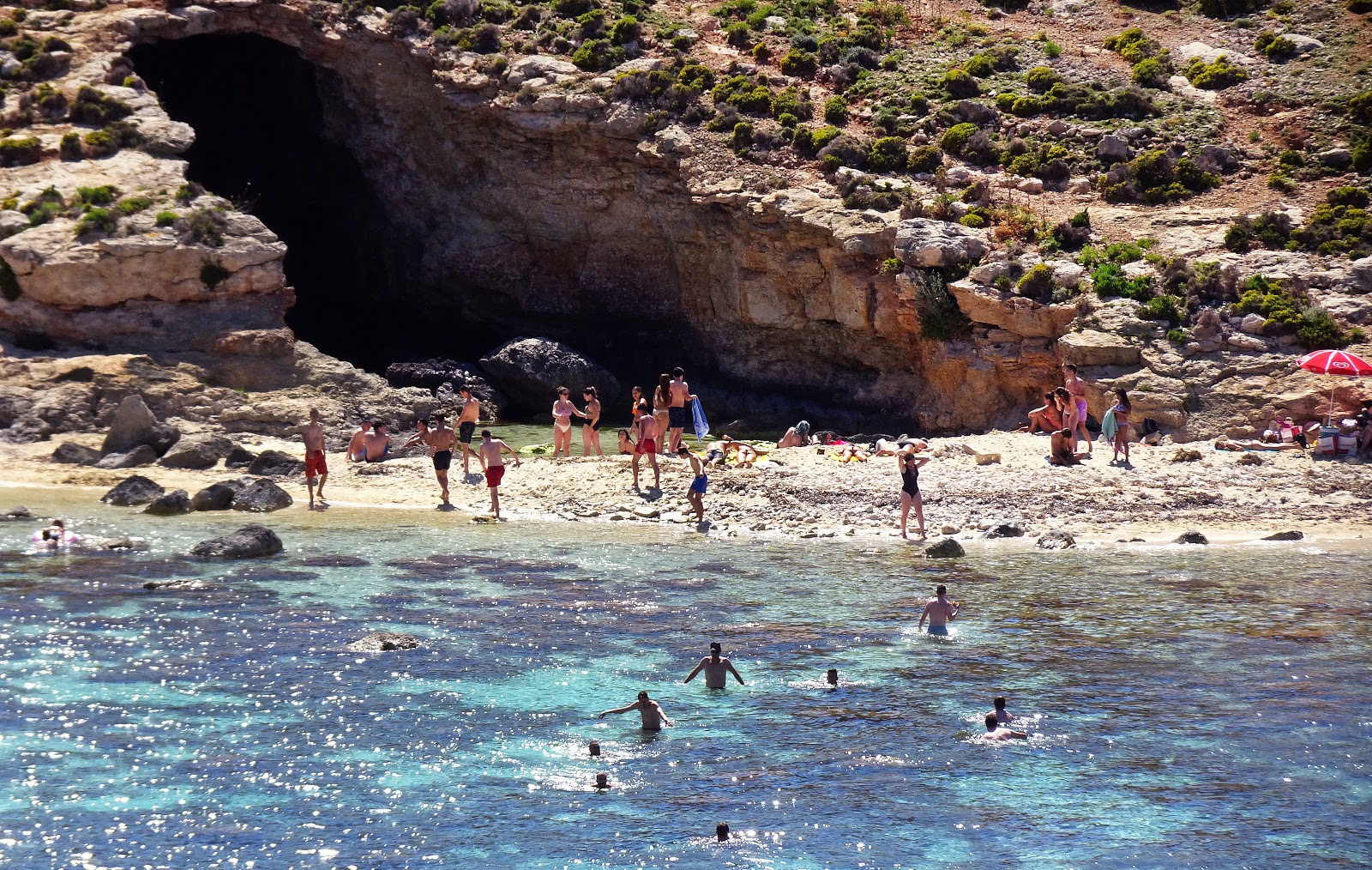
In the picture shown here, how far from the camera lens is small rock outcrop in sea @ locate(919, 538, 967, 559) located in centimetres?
2158

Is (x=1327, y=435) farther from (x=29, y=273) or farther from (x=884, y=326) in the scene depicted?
(x=29, y=273)

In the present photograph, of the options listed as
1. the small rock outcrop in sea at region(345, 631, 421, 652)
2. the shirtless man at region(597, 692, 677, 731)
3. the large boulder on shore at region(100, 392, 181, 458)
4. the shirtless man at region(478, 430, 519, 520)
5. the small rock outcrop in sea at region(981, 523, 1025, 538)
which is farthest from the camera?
the large boulder on shore at region(100, 392, 181, 458)

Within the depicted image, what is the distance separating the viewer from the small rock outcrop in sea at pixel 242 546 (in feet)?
70.0

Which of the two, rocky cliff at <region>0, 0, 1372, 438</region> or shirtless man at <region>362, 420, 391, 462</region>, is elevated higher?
rocky cliff at <region>0, 0, 1372, 438</region>

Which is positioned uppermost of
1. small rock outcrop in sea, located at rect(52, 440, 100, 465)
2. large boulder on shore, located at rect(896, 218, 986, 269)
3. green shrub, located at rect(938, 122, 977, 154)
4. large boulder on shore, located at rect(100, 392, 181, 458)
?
green shrub, located at rect(938, 122, 977, 154)

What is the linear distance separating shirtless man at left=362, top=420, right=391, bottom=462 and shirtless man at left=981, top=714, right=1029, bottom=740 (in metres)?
18.0

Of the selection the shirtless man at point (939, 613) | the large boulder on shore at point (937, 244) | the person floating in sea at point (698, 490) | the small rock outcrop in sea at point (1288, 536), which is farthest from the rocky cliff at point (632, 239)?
the shirtless man at point (939, 613)

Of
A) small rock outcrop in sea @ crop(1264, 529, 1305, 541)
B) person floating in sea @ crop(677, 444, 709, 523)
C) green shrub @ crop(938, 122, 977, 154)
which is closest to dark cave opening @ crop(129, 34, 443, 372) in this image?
green shrub @ crop(938, 122, 977, 154)

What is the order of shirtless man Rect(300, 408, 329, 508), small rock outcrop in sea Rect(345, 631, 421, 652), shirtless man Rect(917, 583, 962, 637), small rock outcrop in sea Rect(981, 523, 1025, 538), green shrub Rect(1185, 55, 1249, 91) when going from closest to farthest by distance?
small rock outcrop in sea Rect(345, 631, 421, 652) → shirtless man Rect(917, 583, 962, 637) → small rock outcrop in sea Rect(981, 523, 1025, 538) → shirtless man Rect(300, 408, 329, 508) → green shrub Rect(1185, 55, 1249, 91)

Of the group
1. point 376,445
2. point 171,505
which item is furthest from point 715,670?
point 376,445

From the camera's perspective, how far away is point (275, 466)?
2772 centimetres

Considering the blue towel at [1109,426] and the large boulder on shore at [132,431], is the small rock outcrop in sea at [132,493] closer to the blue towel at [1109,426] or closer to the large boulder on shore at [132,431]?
the large boulder on shore at [132,431]

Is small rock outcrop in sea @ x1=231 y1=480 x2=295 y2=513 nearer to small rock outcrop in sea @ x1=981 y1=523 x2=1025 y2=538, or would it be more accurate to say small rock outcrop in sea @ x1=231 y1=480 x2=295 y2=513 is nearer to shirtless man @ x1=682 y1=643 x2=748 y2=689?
shirtless man @ x1=682 y1=643 x2=748 y2=689

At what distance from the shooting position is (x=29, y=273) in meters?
30.6
